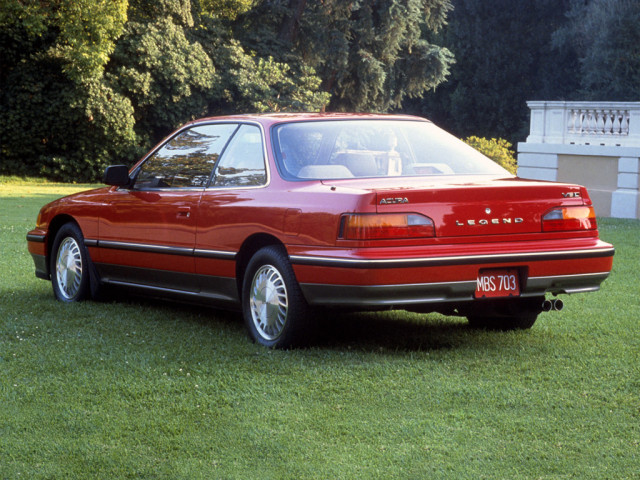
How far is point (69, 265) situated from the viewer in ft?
29.0

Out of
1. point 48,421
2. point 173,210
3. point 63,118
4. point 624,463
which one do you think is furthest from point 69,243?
point 63,118

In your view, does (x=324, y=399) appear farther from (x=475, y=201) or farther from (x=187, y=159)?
(x=187, y=159)

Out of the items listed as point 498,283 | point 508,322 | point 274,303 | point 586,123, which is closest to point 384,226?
point 498,283

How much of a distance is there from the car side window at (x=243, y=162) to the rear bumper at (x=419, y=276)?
0.89m

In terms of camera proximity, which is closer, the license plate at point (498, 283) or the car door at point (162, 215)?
the license plate at point (498, 283)

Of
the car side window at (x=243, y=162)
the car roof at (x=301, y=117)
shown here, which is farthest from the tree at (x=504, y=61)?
the car side window at (x=243, y=162)

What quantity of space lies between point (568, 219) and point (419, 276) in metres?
1.18

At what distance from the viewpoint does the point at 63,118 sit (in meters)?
33.8

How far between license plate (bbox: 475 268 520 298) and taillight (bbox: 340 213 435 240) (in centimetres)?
46

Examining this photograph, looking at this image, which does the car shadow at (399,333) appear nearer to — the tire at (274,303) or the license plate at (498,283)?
the tire at (274,303)

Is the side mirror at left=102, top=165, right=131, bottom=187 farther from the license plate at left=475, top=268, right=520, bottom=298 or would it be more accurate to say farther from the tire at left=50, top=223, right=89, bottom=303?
the license plate at left=475, top=268, right=520, bottom=298

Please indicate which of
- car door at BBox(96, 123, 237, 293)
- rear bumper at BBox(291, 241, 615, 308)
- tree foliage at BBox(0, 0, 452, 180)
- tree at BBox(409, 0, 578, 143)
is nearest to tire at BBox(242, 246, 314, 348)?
rear bumper at BBox(291, 241, 615, 308)

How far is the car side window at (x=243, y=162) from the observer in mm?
6977

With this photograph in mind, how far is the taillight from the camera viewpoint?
5949 mm
